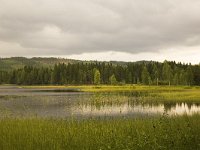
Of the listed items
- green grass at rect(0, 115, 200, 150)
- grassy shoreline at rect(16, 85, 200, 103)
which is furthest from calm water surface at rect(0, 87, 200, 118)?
grassy shoreline at rect(16, 85, 200, 103)

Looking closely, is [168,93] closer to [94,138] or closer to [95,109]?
[95,109]

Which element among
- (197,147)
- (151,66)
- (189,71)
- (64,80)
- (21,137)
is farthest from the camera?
(64,80)

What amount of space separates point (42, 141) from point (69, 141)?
135cm

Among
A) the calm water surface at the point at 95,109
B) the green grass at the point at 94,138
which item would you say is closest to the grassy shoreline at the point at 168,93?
the calm water surface at the point at 95,109

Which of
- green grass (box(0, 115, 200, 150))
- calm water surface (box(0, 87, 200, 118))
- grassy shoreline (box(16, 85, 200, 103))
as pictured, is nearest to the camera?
green grass (box(0, 115, 200, 150))

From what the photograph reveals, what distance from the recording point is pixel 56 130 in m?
18.7

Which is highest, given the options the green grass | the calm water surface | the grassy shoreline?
the green grass

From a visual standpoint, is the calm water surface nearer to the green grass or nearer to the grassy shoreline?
the green grass

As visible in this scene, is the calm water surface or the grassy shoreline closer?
the calm water surface

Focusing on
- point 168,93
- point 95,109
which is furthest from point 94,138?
point 168,93

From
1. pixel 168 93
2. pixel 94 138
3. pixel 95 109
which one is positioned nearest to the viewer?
pixel 94 138

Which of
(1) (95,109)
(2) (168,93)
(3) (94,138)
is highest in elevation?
(3) (94,138)

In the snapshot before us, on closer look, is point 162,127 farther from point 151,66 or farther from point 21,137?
point 151,66

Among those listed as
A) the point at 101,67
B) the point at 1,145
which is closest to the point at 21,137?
the point at 1,145
